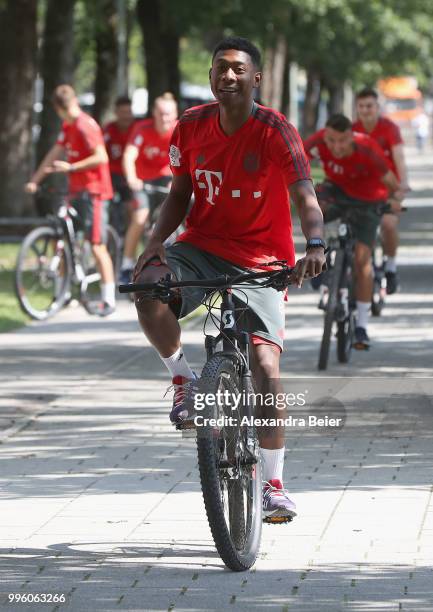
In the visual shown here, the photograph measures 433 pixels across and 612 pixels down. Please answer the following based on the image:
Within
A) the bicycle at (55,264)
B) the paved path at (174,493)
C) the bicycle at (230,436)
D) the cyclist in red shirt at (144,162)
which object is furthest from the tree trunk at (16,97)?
the bicycle at (230,436)

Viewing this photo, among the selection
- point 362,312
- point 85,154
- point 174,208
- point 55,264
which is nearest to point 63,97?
point 85,154

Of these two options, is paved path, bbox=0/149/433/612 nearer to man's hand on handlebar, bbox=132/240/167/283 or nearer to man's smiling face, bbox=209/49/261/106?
man's hand on handlebar, bbox=132/240/167/283

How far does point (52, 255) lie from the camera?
1474 centimetres

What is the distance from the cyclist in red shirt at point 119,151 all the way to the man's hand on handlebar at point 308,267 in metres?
12.5

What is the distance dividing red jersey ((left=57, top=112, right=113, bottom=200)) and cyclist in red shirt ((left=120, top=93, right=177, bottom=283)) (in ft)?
3.60

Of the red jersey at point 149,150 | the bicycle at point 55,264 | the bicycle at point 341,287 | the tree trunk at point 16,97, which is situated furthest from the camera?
the tree trunk at point 16,97

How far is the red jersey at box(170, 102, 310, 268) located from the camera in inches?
246

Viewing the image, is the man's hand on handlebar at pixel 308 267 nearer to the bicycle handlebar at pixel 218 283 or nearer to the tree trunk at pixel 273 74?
the bicycle handlebar at pixel 218 283

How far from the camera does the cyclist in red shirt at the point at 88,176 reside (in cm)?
1459

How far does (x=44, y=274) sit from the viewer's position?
1470 cm

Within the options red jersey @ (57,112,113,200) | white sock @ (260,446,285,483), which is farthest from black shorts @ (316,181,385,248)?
white sock @ (260,446,285,483)

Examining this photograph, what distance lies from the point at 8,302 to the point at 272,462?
9854mm

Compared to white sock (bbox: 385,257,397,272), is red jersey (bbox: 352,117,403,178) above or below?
above

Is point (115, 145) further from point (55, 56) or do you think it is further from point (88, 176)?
point (55, 56)
